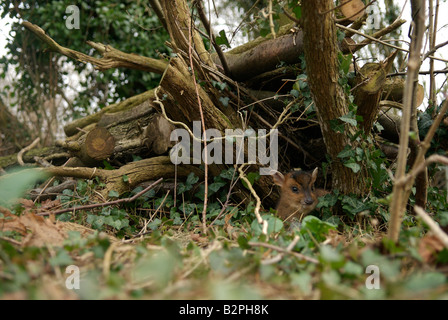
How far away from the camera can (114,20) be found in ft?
27.3

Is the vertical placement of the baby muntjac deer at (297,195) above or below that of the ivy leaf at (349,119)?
below

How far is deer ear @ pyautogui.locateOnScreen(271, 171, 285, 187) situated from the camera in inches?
177

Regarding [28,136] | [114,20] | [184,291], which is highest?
[114,20]

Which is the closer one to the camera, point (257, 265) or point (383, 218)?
point (257, 265)

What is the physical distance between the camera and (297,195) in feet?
15.7

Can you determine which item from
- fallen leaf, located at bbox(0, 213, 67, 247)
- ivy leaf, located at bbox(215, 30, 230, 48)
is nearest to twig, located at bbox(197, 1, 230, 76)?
ivy leaf, located at bbox(215, 30, 230, 48)

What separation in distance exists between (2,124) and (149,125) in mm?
6601

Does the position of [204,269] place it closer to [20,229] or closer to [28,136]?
[20,229]

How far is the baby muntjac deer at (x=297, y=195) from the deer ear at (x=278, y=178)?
5cm

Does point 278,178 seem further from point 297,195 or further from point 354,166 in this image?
point 354,166

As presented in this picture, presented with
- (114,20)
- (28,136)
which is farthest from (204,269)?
(28,136)

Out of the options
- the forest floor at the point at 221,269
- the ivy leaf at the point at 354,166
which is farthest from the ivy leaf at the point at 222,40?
the forest floor at the point at 221,269

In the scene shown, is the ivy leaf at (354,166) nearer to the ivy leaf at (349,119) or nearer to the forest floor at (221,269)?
the ivy leaf at (349,119)

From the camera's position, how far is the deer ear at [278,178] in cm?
450
